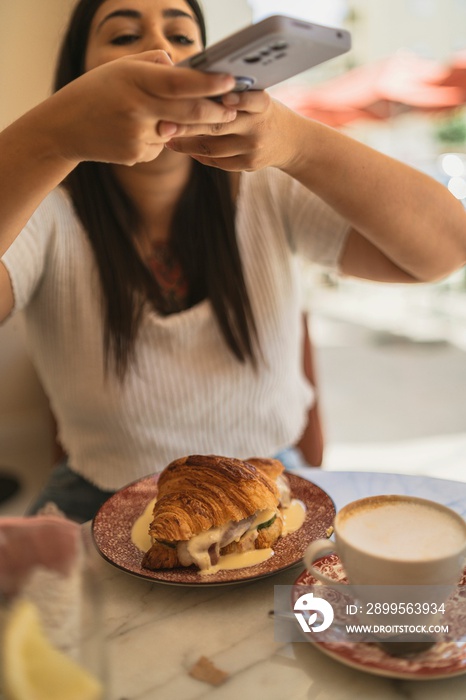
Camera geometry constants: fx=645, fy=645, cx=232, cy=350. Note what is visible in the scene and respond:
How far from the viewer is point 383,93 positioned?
12.9 ft

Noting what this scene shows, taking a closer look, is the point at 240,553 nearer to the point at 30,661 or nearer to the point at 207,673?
the point at 207,673

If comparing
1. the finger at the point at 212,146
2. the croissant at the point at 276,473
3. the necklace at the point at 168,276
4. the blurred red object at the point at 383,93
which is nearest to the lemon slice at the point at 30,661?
the croissant at the point at 276,473

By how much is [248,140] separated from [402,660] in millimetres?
506

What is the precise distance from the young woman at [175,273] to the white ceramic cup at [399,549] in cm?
45

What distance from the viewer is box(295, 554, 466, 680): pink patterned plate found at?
0.45 meters

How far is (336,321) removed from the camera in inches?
187

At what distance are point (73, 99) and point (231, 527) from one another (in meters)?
0.42

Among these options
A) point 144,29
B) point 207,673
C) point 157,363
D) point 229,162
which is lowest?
point 157,363

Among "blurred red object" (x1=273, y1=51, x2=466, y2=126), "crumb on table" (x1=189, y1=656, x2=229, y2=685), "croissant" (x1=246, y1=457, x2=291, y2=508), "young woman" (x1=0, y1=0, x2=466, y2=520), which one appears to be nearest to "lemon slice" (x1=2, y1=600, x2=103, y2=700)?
"crumb on table" (x1=189, y1=656, x2=229, y2=685)

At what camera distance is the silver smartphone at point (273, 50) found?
0.45m

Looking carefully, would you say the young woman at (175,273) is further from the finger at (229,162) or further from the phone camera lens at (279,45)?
the phone camera lens at (279,45)

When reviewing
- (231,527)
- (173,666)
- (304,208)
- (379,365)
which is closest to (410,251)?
(304,208)

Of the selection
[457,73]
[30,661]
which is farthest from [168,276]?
[457,73]

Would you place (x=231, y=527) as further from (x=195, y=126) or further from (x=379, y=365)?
(x=379, y=365)
